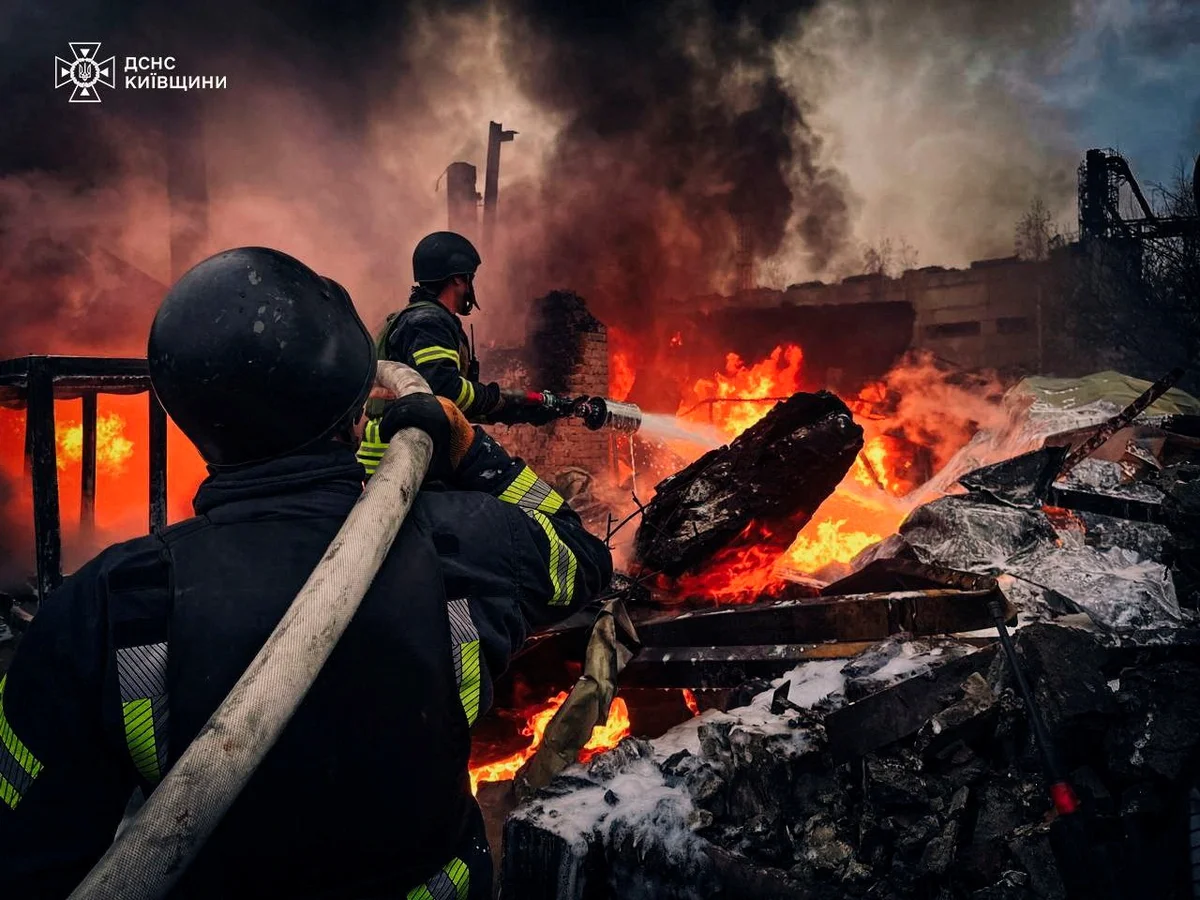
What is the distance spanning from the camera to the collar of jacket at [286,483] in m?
1.27

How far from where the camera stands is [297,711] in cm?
118

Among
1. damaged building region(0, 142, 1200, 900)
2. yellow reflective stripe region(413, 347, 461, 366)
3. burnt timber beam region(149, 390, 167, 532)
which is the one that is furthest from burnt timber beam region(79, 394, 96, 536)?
yellow reflective stripe region(413, 347, 461, 366)

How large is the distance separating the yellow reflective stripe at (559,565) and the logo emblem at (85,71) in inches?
605

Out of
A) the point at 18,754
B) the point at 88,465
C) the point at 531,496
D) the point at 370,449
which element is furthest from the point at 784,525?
the point at 88,465

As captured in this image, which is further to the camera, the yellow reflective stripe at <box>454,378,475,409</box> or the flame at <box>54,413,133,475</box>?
the flame at <box>54,413,133,475</box>

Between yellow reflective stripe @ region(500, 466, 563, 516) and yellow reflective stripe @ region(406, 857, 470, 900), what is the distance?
2.38 feet

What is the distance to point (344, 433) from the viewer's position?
147 cm

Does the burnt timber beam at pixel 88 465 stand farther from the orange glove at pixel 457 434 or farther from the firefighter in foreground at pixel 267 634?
the firefighter in foreground at pixel 267 634

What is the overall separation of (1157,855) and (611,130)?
55.9ft

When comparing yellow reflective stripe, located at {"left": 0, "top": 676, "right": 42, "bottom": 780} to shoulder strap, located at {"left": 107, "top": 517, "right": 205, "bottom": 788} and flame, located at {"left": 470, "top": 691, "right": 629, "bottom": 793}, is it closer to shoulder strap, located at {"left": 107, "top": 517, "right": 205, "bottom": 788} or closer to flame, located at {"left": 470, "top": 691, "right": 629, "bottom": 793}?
shoulder strap, located at {"left": 107, "top": 517, "right": 205, "bottom": 788}

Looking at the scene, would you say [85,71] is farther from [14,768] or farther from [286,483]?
[14,768]

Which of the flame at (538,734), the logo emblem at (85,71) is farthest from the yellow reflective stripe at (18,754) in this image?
the logo emblem at (85,71)

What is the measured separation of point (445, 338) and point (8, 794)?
3.29 m

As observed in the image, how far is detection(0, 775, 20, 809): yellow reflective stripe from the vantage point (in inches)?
42.3
